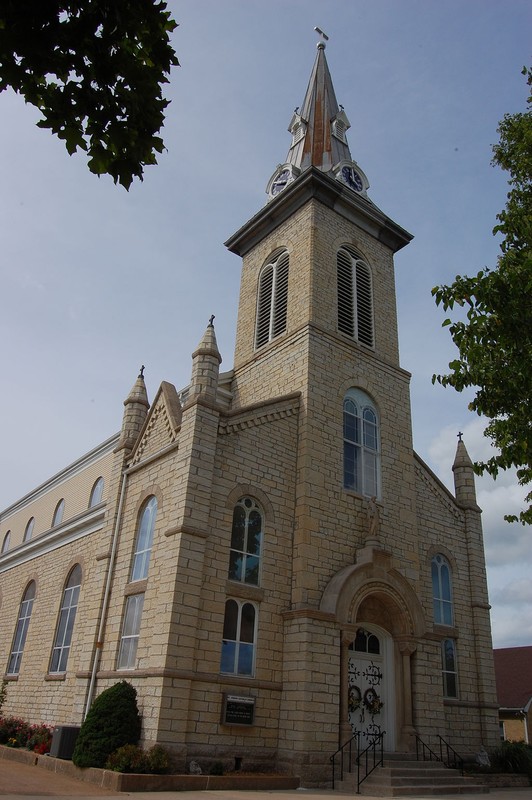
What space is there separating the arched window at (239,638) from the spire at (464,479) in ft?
32.3

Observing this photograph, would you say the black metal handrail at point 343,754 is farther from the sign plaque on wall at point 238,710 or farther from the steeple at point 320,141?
the steeple at point 320,141

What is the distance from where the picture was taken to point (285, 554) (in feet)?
53.9

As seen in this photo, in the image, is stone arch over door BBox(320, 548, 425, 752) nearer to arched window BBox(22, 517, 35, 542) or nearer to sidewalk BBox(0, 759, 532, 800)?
sidewalk BBox(0, 759, 532, 800)

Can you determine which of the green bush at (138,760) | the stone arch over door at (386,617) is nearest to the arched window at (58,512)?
the stone arch over door at (386,617)

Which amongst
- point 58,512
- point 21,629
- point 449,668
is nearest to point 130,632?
point 449,668

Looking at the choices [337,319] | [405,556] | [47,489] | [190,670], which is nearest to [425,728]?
[405,556]

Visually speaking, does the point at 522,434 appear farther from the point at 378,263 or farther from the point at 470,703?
the point at 378,263

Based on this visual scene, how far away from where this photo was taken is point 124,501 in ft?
59.8

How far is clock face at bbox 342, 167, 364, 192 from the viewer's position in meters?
25.1

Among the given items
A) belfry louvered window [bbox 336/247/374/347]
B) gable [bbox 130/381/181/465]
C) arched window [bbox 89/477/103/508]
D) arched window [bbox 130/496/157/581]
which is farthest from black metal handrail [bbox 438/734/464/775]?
arched window [bbox 89/477/103/508]

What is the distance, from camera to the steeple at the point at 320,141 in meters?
25.2

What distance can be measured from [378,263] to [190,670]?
50.5 ft

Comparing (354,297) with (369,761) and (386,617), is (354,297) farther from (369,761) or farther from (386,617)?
(369,761)

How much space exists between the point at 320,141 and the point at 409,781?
74.4 feet
